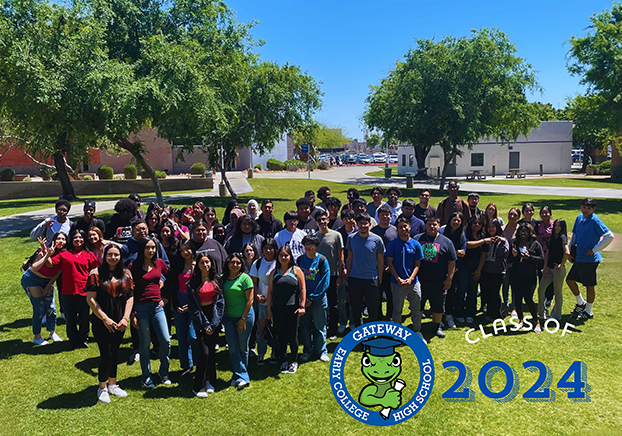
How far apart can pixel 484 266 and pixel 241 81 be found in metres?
17.4

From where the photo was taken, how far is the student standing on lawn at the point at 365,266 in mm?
→ 6461

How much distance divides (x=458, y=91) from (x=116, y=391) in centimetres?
2735

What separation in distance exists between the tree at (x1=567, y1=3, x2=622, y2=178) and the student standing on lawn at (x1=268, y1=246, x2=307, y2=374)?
2099 cm

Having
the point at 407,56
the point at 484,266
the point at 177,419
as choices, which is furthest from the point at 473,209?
the point at 407,56

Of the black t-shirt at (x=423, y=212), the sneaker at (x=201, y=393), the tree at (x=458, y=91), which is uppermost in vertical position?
the tree at (x=458, y=91)

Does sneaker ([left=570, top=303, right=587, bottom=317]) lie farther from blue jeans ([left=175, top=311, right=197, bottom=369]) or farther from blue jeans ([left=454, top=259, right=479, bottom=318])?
blue jeans ([left=175, top=311, right=197, bottom=369])

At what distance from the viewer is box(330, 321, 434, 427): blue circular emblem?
498 centimetres

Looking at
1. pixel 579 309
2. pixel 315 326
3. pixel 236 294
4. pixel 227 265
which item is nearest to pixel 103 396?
→ pixel 236 294

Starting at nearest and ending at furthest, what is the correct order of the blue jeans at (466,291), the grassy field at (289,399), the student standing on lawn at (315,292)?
the grassy field at (289,399), the student standing on lawn at (315,292), the blue jeans at (466,291)

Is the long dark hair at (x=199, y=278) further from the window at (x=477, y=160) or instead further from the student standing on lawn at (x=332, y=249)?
the window at (x=477, y=160)

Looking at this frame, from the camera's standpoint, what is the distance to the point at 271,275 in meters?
5.76

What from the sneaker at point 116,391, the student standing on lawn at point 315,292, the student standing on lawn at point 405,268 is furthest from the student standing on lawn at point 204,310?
the student standing on lawn at point 405,268

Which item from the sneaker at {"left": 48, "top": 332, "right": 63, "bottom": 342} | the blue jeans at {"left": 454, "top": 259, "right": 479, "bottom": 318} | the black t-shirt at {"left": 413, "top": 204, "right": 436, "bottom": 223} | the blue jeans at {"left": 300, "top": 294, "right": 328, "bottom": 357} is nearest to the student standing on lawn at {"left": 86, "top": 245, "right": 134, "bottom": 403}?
the sneaker at {"left": 48, "top": 332, "right": 63, "bottom": 342}

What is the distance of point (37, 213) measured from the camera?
1980 cm
